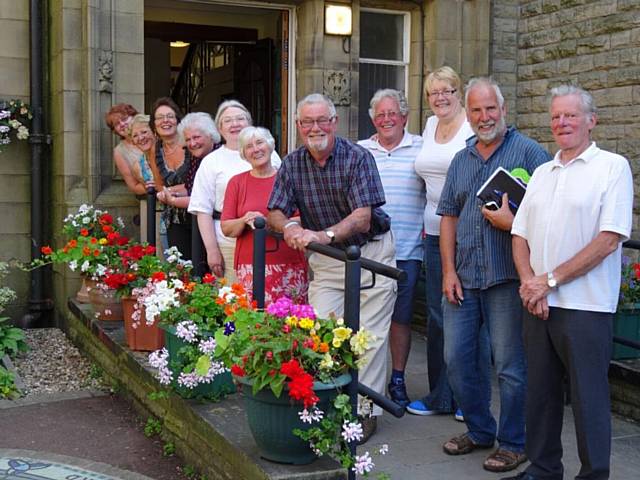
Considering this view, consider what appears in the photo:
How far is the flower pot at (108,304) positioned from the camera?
663 centimetres

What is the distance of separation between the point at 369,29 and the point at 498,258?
18.4 ft

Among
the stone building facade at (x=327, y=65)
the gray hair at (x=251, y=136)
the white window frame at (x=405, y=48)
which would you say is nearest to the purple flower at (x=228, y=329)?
the gray hair at (x=251, y=136)

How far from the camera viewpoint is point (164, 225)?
21.9ft

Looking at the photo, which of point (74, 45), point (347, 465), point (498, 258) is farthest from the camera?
point (74, 45)

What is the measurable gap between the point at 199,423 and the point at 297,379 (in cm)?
120

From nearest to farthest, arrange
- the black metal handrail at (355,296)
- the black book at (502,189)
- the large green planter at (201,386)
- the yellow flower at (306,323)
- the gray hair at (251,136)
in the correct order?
1. the yellow flower at (306,323)
2. the black metal handrail at (355,296)
3. the black book at (502,189)
4. the large green planter at (201,386)
5. the gray hair at (251,136)

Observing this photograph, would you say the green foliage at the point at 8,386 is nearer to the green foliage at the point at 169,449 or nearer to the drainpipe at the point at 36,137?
the green foliage at the point at 169,449

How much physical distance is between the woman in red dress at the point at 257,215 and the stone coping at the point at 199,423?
72cm

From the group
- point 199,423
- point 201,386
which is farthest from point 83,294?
point 199,423

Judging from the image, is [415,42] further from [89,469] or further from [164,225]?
[89,469]

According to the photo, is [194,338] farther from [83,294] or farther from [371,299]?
[83,294]

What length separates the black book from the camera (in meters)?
3.99

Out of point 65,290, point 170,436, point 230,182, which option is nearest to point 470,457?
point 170,436

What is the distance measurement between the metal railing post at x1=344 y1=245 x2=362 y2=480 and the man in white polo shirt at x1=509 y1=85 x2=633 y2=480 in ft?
2.29
